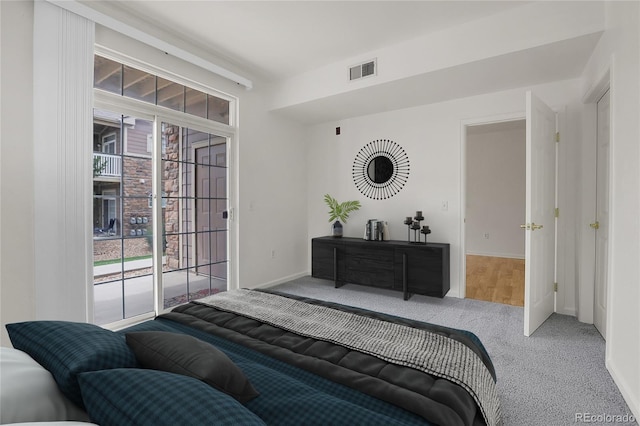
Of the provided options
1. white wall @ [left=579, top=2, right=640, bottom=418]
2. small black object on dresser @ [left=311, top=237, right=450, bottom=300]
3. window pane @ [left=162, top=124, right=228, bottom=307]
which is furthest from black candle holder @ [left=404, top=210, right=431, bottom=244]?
window pane @ [left=162, top=124, right=228, bottom=307]

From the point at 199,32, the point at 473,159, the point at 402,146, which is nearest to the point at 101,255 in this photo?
the point at 199,32

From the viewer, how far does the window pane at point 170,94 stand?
326 cm

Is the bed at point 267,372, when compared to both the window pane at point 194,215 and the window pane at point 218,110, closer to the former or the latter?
the window pane at point 194,215

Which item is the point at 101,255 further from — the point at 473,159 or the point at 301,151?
the point at 473,159

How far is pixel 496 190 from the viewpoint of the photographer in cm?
634

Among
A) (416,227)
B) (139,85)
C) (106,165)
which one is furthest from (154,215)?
(416,227)

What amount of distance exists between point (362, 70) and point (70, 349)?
137 inches

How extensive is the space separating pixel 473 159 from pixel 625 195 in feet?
15.9

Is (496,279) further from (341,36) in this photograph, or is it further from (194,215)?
(194,215)

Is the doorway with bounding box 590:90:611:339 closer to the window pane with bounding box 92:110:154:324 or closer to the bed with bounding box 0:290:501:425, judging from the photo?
the bed with bounding box 0:290:501:425

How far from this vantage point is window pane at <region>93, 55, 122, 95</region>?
2783mm

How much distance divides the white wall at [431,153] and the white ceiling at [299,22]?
3.73 ft

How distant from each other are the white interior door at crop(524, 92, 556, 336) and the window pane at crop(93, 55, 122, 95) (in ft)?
12.0

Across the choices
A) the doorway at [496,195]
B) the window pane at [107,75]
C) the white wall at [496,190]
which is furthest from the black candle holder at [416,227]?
the window pane at [107,75]
